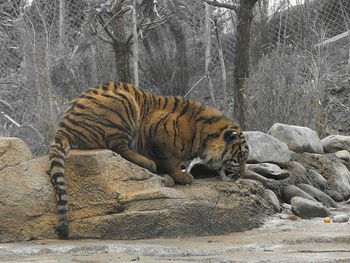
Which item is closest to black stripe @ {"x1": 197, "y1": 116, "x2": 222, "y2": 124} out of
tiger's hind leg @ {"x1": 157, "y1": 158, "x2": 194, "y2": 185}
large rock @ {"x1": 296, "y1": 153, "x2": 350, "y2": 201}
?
tiger's hind leg @ {"x1": 157, "y1": 158, "x2": 194, "y2": 185}

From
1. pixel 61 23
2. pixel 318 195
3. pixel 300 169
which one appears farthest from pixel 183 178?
pixel 61 23

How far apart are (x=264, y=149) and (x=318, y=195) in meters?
0.81

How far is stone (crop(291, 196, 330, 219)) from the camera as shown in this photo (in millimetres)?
7234

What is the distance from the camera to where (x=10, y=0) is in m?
12.0

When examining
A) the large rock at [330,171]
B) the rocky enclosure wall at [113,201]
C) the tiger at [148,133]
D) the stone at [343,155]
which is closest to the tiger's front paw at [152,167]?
the tiger at [148,133]

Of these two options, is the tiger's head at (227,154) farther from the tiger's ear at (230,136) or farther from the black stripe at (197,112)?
the black stripe at (197,112)

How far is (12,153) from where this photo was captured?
6.39 metres

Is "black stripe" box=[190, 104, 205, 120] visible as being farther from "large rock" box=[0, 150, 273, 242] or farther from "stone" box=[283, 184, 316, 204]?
"stone" box=[283, 184, 316, 204]

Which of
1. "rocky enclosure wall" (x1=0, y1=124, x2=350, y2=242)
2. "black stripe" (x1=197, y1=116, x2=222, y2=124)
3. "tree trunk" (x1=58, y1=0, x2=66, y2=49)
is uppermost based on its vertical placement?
"tree trunk" (x1=58, y1=0, x2=66, y2=49)

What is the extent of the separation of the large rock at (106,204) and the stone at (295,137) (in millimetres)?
3001

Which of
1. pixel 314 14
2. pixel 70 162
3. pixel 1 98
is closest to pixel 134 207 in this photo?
pixel 70 162

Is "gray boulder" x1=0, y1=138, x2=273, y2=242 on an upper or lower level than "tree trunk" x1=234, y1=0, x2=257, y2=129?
lower

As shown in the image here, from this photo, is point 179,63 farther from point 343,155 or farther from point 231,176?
point 231,176

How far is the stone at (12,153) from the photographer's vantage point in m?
6.33
